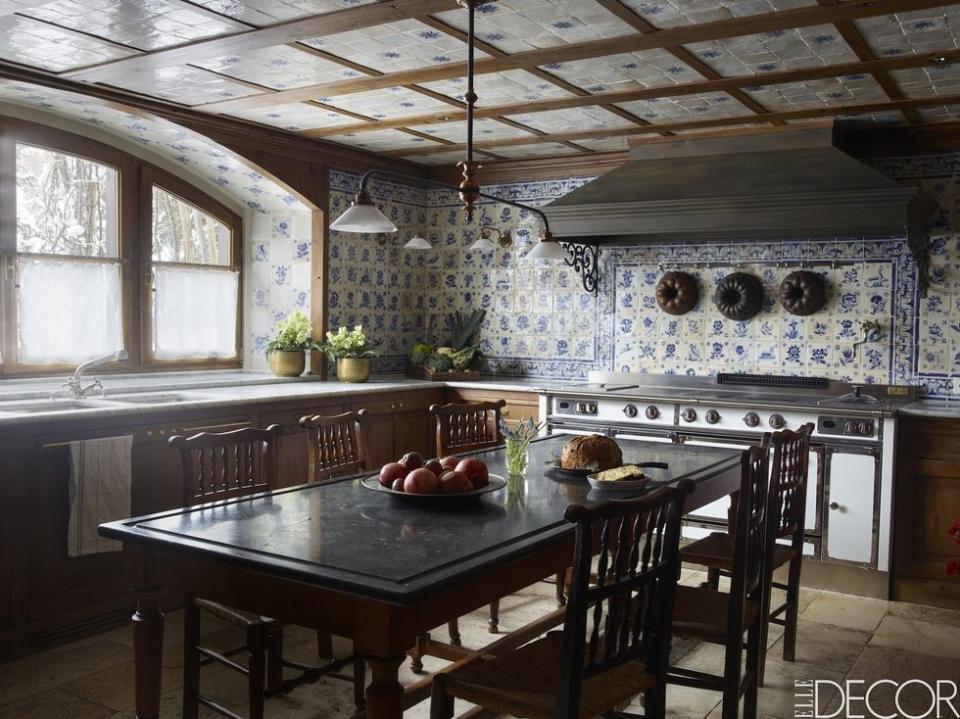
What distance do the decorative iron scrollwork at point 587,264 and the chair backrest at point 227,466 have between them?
3.12 m

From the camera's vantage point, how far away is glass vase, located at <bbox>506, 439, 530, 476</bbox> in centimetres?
299

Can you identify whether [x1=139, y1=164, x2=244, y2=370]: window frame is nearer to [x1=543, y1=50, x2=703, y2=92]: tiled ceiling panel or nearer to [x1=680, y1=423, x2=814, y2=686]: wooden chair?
[x1=543, y1=50, x2=703, y2=92]: tiled ceiling panel

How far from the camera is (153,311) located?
5102 mm

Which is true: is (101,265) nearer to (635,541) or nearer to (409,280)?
(409,280)

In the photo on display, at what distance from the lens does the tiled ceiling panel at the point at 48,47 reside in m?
3.37

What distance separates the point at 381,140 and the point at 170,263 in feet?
4.65

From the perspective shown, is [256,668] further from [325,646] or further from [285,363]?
[285,363]

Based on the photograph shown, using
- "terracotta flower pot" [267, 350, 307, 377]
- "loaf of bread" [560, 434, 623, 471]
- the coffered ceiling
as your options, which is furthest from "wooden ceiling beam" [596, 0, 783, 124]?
"terracotta flower pot" [267, 350, 307, 377]

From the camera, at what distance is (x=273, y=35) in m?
3.36

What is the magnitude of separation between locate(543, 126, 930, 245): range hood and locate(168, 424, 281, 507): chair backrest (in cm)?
256

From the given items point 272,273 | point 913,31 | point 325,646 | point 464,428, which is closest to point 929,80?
point 913,31

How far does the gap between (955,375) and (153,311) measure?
14.3 feet

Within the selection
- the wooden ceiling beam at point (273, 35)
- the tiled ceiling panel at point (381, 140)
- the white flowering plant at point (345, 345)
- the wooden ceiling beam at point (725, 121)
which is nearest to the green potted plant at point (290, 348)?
the white flowering plant at point (345, 345)

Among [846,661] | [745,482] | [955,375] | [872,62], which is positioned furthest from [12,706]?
[955,375]
